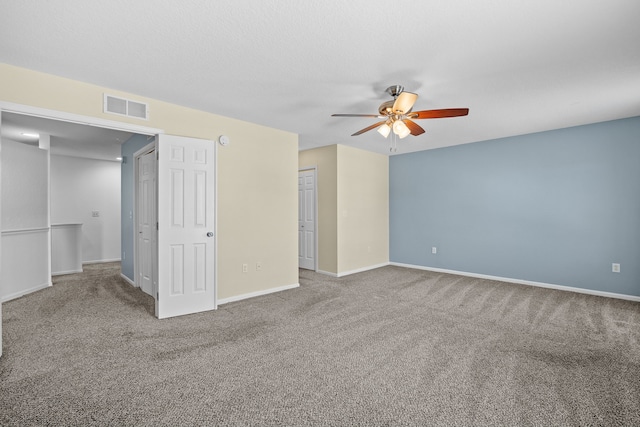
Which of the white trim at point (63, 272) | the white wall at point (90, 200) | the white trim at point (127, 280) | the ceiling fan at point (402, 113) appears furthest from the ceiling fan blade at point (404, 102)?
the white wall at point (90, 200)

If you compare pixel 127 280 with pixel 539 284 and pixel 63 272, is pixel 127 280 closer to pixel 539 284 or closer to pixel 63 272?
pixel 63 272

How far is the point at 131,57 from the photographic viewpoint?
8.19ft

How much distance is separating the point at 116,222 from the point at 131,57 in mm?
6144

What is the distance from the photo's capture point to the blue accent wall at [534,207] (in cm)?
424

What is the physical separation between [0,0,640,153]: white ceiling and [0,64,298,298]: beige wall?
0.68ft

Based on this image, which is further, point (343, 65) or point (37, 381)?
point (343, 65)

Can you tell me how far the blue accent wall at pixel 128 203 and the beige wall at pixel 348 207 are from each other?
3.10 metres

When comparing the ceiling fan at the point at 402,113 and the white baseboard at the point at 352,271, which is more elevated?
the ceiling fan at the point at 402,113

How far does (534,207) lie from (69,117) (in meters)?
6.38

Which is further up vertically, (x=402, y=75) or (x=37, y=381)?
(x=402, y=75)

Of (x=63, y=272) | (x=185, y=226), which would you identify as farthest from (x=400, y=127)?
(x=63, y=272)

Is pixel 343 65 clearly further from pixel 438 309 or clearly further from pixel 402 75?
pixel 438 309

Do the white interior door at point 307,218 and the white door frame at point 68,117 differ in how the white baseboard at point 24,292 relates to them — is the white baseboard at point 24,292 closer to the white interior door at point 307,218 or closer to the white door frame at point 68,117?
the white door frame at point 68,117

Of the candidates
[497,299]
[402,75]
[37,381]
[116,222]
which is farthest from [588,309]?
[116,222]
